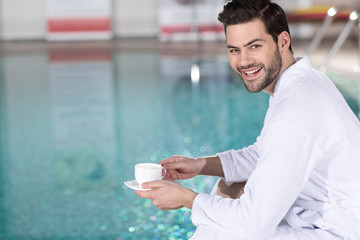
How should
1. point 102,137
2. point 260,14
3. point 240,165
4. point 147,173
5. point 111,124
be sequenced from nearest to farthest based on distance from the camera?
point 260,14
point 147,173
point 240,165
point 102,137
point 111,124

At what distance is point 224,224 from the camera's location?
110 cm

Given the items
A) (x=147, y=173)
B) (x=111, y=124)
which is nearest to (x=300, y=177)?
(x=147, y=173)

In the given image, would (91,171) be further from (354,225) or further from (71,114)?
(354,225)

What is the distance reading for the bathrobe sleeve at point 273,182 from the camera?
102 centimetres

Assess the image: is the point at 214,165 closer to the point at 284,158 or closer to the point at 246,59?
the point at 246,59

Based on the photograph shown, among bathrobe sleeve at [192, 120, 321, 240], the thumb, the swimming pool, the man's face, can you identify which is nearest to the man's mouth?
the man's face

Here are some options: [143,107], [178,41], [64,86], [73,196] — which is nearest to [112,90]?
[64,86]

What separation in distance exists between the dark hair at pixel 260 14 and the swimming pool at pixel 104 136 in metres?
0.98

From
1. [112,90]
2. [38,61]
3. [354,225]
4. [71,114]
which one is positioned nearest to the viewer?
[354,225]

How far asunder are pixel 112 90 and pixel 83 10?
7.79 meters

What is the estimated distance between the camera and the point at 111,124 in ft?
12.6

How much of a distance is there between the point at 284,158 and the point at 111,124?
2.89 metres

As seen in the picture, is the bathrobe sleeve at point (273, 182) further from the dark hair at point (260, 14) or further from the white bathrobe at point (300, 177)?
the dark hair at point (260, 14)

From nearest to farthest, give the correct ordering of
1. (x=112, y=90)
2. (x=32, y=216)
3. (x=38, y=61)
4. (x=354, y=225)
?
(x=354, y=225) → (x=32, y=216) → (x=112, y=90) → (x=38, y=61)
